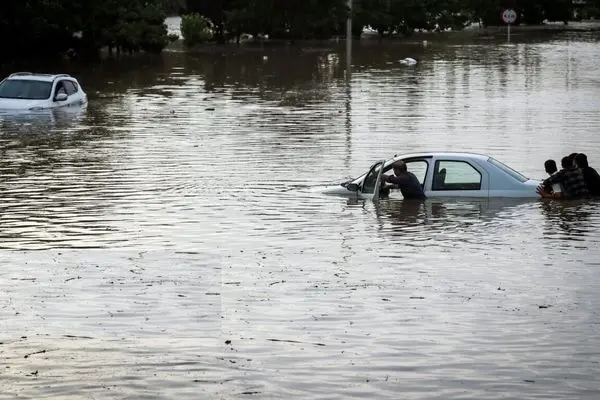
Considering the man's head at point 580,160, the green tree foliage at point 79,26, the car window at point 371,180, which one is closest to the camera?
the man's head at point 580,160

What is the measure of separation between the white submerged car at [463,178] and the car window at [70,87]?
2213 centimetres

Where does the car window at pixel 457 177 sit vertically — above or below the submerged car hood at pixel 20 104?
above

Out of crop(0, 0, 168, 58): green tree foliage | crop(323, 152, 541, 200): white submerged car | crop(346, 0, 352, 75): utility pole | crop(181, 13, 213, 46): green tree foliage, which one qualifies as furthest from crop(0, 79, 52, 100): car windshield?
crop(181, 13, 213, 46): green tree foliage

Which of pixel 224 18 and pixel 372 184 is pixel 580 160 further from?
pixel 224 18

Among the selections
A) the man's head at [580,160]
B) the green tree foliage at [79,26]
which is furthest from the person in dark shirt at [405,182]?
the green tree foliage at [79,26]

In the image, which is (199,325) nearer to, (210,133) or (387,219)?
(387,219)

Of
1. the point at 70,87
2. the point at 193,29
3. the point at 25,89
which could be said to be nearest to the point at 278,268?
the point at 25,89

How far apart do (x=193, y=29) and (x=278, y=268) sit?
7553 centimetres

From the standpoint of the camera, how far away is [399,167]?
82.8ft

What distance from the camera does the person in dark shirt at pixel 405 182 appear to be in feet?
82.9

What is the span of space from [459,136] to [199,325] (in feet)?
77.3

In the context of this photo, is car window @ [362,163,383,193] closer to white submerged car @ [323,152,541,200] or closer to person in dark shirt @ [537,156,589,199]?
white submerged car @ [323,152,541,200]

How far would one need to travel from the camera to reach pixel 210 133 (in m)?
39.8

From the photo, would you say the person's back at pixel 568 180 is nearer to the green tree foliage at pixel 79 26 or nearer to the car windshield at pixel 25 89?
the car windshield at pixel 25 89
